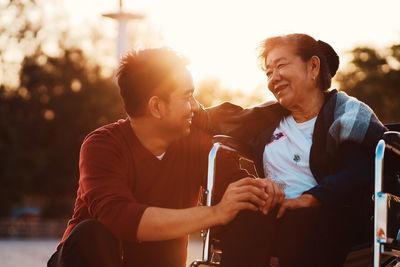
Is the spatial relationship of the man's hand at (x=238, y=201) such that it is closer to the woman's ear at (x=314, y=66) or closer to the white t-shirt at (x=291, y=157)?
the white t-shirt at (x=291, y=157)

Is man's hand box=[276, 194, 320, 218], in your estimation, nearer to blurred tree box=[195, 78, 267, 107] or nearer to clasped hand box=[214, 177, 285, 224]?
clasped hand box=[214, 177, 285, 224]

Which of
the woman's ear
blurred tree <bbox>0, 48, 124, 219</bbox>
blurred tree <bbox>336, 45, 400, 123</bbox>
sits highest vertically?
the woman's ear

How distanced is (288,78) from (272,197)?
1010 mm

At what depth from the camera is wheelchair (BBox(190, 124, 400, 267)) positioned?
131 inches

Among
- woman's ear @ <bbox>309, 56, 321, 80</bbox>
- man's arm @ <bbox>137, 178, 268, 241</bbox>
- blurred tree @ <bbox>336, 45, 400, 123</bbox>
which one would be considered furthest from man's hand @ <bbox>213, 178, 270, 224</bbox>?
blurred tree @ <bbox>336, 45, 400, 123</bbox>

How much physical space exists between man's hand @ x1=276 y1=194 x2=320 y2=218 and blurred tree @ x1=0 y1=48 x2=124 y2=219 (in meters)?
34.8

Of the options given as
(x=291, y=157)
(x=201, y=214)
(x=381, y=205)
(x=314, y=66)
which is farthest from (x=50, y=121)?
(x=381, y=205)

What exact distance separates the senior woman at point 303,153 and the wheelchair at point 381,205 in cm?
12

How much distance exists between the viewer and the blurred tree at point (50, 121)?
38188 mm

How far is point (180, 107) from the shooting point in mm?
3861

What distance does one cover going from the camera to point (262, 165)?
4.39 metres

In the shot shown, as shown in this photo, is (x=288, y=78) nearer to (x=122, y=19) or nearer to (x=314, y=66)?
(x=314, y=66)

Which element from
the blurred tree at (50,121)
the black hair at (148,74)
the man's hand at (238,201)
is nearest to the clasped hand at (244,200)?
the man's hand at (238,201)

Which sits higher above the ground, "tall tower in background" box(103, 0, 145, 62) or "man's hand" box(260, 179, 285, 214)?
"tall tower in background" box(103, 0, 145, 62)
